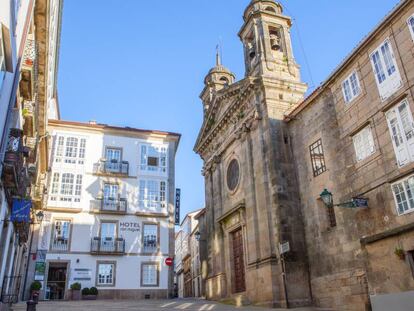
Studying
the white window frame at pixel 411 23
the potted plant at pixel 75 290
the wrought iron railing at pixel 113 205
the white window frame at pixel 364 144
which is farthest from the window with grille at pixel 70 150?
the white window frame at pixel 411 23

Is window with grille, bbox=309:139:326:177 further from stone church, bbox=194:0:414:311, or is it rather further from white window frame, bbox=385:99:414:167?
white window frame, bbox=385:99:414:167

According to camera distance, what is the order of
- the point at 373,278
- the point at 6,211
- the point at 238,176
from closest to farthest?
1. the point at 373,278
2. the point at 6,211
3. the point at 238,176

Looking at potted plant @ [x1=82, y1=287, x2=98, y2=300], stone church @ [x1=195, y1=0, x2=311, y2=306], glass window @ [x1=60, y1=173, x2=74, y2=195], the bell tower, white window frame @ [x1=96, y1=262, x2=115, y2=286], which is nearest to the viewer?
stone church @ [x1=195, y1=0, x2=311, y2=306]

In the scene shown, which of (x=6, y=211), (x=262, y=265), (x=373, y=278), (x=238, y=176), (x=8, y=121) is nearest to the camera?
(x=8, y=121)

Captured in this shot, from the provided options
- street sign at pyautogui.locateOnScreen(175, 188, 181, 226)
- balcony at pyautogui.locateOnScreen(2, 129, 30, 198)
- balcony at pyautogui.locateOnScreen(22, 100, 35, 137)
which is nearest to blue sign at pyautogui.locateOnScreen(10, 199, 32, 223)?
balcony at pyautogui.locateOnScreen(2, 129, 30, 198)

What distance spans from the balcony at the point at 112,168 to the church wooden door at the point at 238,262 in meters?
10.5

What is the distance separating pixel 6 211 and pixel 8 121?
13.6 feet

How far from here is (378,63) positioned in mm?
13203

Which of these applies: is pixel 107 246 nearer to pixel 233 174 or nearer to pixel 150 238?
pixel 150 238

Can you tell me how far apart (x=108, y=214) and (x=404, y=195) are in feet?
66.4

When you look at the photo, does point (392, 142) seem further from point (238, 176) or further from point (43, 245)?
point (43, 245)

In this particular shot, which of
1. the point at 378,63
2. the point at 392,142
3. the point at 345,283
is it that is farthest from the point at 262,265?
the point at 378,63

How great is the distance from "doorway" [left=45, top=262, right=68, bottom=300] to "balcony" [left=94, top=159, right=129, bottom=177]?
6739mm

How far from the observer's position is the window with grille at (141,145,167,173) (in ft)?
96.1
